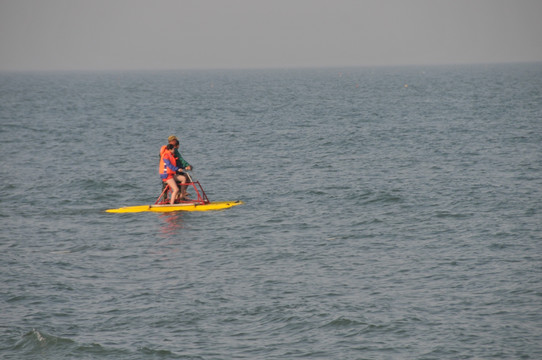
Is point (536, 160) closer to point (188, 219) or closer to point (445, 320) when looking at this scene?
point (188, 219)

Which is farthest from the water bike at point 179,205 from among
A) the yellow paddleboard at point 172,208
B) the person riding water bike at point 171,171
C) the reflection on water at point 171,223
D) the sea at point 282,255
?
the sea at point 282,255

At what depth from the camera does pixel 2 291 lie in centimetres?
1883

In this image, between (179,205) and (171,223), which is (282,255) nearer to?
(171,223)

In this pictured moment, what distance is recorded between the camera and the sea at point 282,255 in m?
15.7

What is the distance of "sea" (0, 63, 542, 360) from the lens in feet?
51.5

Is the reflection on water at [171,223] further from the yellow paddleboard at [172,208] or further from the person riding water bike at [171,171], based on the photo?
the person riding water bike at [171,171]

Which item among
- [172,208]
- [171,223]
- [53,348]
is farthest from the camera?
[172,208]

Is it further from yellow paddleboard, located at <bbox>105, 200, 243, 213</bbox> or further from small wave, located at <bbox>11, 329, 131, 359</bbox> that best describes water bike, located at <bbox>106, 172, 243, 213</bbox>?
small wave, located at <bbox>11, 329, 131, 359</bbox>

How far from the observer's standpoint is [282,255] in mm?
21562

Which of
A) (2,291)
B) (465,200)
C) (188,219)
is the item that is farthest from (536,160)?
(2,291)

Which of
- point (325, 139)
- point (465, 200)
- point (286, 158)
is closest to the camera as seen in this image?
point (465, 200)

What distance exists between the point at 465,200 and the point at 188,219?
10451 mm

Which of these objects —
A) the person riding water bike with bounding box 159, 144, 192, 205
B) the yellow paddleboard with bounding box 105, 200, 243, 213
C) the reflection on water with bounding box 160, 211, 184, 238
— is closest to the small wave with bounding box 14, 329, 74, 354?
the reflection on water with bounding box 160, 211, 184, 238

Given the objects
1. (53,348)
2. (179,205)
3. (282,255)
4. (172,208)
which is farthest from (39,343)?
(179,205)
